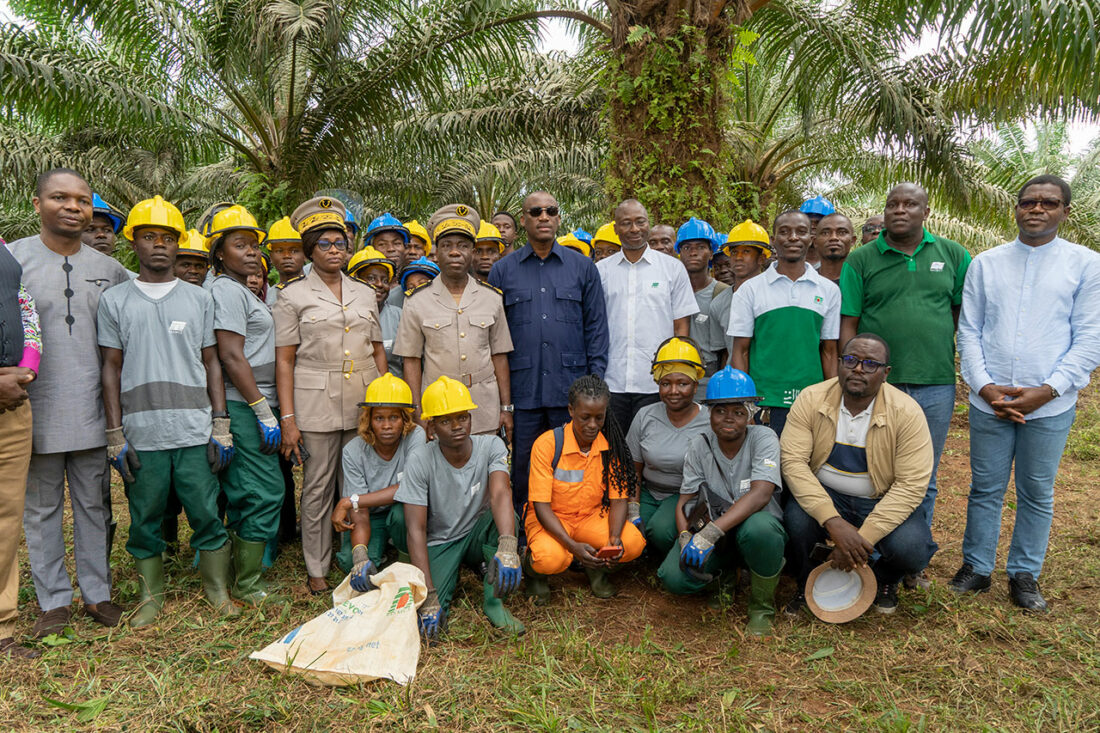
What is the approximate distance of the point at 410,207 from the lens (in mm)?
15703

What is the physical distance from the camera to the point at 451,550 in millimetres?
4109

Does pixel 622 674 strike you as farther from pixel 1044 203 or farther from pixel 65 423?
pixel 1044 203

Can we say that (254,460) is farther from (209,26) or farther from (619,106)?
(209,26)

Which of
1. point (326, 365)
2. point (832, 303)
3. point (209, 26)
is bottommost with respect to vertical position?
point (326, 365)

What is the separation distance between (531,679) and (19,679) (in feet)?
7.63

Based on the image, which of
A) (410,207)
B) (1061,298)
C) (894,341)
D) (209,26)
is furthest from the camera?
(410,207)

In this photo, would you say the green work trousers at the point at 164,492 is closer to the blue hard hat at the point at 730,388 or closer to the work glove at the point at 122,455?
the work glove at the point at 122,455

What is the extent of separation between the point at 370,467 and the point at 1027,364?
3.76 meters

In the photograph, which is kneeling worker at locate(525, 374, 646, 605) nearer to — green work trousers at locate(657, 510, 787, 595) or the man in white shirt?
green work trousers at locate(657, 510, 787, 595)

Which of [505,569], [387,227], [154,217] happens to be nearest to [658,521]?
[505,569]

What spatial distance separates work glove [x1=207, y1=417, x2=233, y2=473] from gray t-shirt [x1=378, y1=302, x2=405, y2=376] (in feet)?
4.19

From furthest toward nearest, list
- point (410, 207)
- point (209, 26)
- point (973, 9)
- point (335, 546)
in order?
point (410, 207) < point (209, 26) < point (973, 9) < point (335, 546)

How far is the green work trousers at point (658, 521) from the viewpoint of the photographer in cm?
431

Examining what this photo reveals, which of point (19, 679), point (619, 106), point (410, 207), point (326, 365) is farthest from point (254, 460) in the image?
point (410, 207)
